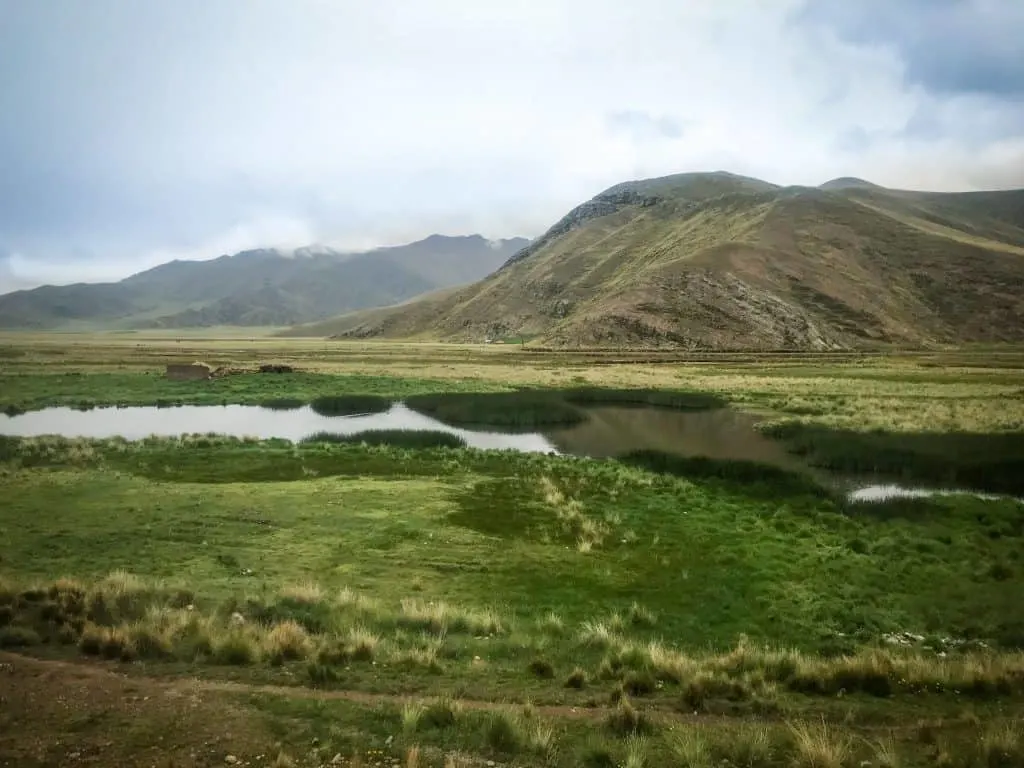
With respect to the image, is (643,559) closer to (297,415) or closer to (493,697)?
(493,697)

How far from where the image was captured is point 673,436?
4281 cm

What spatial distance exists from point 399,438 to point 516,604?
24.6 m

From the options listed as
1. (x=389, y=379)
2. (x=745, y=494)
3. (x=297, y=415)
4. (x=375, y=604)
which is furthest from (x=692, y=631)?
(x=389, y=379)

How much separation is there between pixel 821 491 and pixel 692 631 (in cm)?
1608

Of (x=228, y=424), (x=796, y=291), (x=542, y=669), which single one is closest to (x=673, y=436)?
(x=228, y=424)

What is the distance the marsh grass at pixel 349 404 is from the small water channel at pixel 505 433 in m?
1.39

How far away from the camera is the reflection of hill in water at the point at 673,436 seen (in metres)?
37.2

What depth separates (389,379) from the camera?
74.1 m

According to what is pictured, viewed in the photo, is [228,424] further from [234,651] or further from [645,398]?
[234,651]

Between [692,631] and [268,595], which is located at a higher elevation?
[268,595]

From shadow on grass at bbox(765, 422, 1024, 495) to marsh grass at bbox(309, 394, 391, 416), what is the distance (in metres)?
30.2

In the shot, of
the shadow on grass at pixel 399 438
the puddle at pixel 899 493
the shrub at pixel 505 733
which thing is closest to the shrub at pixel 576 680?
the shrub at pixel 505 733

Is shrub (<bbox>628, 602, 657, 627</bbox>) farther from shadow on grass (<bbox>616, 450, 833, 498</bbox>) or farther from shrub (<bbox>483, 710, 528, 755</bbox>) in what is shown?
shadow on grass (<bbox>616, 450, 833, 498</bbox>)

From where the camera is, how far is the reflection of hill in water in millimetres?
37219
